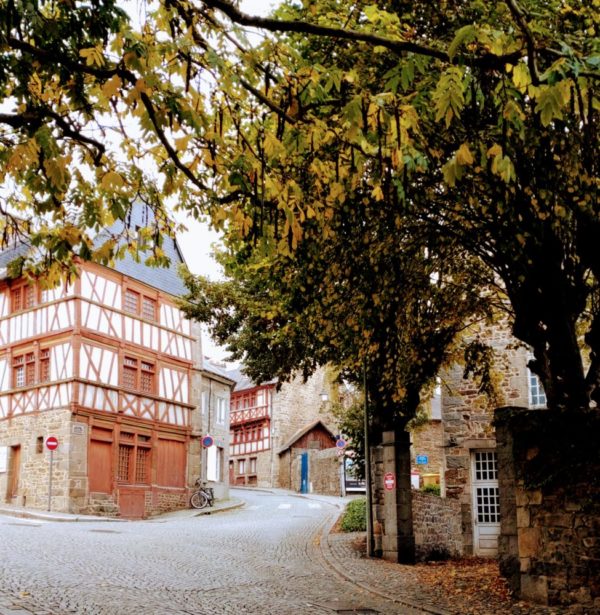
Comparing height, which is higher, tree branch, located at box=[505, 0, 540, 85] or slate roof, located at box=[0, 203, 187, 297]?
slate roof, located at box=[0, 203, 187, 297]

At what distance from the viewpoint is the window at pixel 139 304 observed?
2835 cm

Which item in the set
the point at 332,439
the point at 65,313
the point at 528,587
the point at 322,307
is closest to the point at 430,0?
the point at 322,307

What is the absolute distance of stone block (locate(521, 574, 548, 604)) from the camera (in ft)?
30.2

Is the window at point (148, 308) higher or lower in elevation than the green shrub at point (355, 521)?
higher

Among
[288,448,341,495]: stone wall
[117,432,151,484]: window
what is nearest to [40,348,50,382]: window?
[117,432,151,484]: window

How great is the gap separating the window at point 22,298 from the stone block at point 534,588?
2173 cm

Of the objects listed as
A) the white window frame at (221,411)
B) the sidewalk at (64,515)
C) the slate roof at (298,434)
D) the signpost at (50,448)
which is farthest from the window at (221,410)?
the slate roof at (298,434)

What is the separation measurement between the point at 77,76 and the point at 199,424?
27.0 meters

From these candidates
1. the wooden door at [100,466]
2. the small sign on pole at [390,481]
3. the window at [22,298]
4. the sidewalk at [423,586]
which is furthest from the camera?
the window at [22,298]

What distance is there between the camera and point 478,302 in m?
12.9

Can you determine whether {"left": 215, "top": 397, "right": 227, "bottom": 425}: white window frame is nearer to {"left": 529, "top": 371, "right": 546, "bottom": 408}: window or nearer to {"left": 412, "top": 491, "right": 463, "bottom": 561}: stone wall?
{"left": 412, "top": 491, "right": 463, "bottom": 561}: stone wall

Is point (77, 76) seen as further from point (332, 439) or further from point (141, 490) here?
point (332, 439)

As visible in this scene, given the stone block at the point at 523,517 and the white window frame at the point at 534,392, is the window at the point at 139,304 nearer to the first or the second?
the white window frame at the point at 534,392

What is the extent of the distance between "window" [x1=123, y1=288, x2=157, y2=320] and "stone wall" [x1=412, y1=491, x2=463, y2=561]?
586 inches
